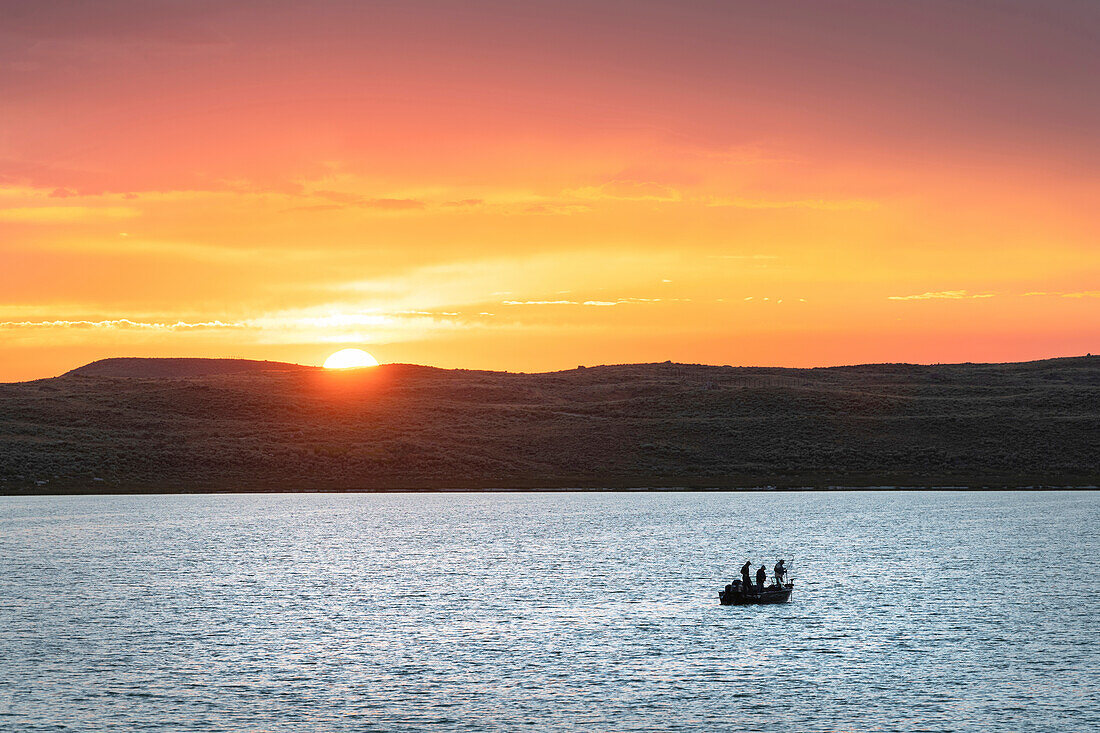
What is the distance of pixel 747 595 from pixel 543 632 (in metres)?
17.3

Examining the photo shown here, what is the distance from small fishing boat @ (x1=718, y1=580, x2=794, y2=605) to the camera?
7538cm

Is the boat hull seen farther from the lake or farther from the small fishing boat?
the lake

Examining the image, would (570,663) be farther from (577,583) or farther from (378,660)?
(577,583)

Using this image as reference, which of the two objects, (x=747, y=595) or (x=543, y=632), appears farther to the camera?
(x=747, y=595)

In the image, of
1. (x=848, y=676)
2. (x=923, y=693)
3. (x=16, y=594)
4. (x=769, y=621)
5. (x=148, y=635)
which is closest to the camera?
(x=923, y=693)

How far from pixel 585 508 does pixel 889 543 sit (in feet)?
218

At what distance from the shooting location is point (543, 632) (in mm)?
64250

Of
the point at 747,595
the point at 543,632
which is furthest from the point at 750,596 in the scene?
the point at 543,632

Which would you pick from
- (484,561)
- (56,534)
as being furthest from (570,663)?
(56,534)

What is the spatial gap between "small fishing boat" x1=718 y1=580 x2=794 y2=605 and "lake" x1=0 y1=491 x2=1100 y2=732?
1.38m

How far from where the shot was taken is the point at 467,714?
44875mm

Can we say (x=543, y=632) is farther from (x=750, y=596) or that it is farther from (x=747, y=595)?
(x=750, y=596)

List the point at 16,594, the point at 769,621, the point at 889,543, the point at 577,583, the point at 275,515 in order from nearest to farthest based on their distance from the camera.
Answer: the point at 769,621 → the point at 16,594 → the point at 577,583 → the point at 889,543 → the point at 275,515

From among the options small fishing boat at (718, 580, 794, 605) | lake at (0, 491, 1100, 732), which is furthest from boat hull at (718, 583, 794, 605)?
lake at (0, 491, 1100, 732)
